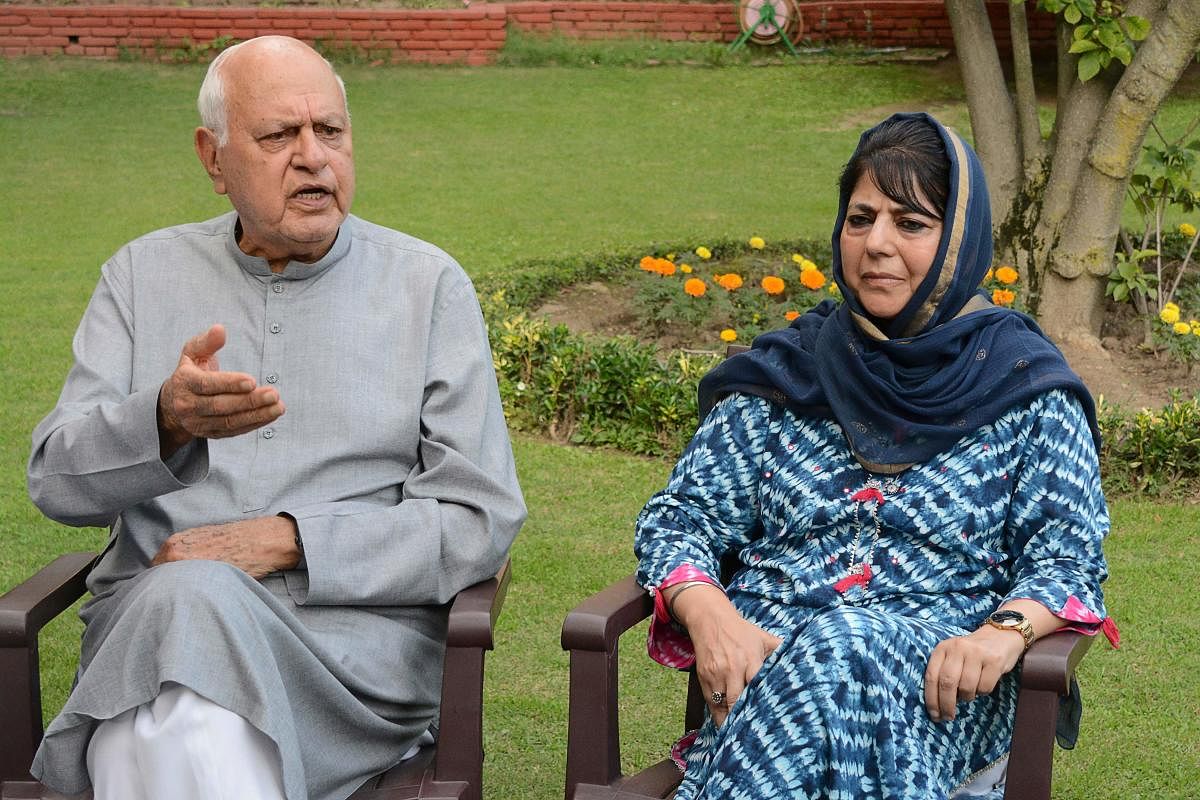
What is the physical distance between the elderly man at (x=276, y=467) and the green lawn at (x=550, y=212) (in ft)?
3.47

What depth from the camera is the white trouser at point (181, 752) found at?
239cm

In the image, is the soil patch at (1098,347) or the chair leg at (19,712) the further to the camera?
the soil patch at (1098,347)

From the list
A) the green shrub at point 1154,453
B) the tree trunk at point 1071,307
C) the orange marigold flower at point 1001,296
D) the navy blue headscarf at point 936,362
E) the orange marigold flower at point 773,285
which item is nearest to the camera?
the navy blue headscarf at point 936,362

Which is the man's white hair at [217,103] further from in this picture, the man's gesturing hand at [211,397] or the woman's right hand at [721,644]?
the woman's right hand at [721,644]

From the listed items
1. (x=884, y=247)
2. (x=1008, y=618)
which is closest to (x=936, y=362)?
(x=884, y=247)

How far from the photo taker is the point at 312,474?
115 inches

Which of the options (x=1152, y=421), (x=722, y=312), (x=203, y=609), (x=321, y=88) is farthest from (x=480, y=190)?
(x=203, y=609)

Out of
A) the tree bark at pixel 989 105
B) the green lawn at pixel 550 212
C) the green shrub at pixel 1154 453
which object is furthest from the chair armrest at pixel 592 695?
the tree bark at pixel 989 105

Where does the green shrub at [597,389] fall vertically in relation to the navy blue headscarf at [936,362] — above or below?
below

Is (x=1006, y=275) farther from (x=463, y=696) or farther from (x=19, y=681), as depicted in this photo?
(x=19, y=681)

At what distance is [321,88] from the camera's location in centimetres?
295

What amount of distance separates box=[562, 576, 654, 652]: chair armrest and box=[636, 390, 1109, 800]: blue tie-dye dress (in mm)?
66

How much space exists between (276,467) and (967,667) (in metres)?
1.35

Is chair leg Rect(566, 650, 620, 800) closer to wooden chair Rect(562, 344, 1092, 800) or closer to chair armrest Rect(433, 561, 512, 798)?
wooden chair Rect(562, 344, 1092, 800)
